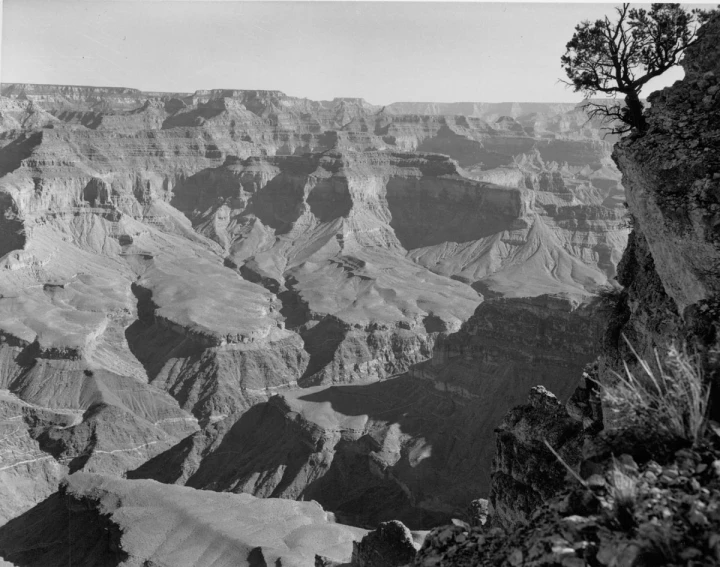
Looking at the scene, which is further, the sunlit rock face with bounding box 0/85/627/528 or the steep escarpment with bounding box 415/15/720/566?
the sunlit rock face with bounding box 0/85/627/528

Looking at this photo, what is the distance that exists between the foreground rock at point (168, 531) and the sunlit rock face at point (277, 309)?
495 inches

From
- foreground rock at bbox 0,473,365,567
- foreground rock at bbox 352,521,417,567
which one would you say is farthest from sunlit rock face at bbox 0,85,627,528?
foreground rock at bbox 352,521,417,567

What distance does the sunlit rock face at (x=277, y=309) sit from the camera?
220 ft

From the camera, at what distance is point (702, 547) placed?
309 inches

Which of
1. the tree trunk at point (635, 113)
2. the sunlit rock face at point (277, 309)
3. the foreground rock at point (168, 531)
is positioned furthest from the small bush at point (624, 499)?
the foreground rock at point (168, 531)

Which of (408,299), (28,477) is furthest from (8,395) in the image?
(408,299)

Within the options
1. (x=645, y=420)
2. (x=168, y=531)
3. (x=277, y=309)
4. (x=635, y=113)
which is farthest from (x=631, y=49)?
(x=277, y=309)

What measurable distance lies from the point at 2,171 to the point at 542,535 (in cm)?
17051

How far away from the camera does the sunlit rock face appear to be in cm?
6719

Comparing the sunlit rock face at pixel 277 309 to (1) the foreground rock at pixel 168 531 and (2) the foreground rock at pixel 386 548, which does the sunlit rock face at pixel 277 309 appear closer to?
(1) the foreground rock at pixel 168 531

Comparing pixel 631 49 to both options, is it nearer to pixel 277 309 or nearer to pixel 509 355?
pixel 509 355

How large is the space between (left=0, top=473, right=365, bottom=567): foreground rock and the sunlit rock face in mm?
12586

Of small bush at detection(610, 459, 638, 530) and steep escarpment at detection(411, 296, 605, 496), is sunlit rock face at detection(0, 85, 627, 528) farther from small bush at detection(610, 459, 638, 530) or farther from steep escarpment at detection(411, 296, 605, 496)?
small bush at detection(610, 459, 638, 530)

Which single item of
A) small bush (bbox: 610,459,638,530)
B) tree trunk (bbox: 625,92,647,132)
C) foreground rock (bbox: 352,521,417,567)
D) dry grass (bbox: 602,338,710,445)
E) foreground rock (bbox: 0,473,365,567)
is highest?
tree trunk (bbox: 625,92,647,132)
